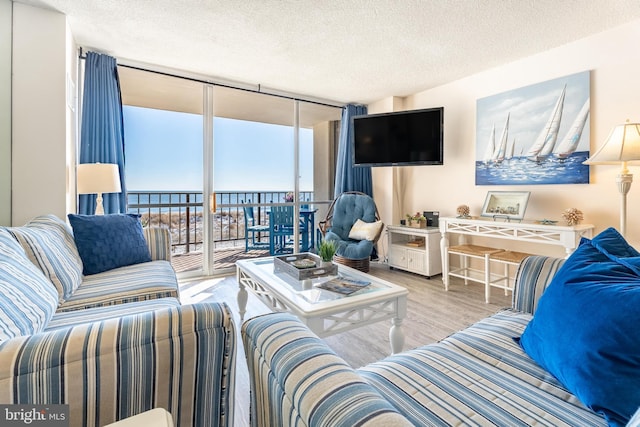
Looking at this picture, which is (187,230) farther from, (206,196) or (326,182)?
(326,182)

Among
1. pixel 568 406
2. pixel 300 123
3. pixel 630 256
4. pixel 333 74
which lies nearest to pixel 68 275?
pixel 568 406

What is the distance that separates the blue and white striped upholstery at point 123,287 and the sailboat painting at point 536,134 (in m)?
3.18

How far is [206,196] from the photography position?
367 cm

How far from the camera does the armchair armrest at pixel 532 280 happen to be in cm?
136

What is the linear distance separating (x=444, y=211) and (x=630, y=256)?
111 inches

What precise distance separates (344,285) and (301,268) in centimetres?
33

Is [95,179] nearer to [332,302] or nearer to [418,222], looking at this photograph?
[332,302]

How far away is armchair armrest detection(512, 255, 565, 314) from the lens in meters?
1.36

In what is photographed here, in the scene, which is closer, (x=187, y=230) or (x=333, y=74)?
(x=333, y=74)

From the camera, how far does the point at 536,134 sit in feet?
9.66

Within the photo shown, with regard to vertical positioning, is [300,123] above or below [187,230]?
above

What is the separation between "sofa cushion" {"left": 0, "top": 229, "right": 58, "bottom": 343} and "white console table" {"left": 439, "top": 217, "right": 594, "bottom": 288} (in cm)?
309

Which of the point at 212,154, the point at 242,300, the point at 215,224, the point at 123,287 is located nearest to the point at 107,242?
the point at 123,287

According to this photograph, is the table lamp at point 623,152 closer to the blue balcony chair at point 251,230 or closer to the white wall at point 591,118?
the white wall at point 591,118
